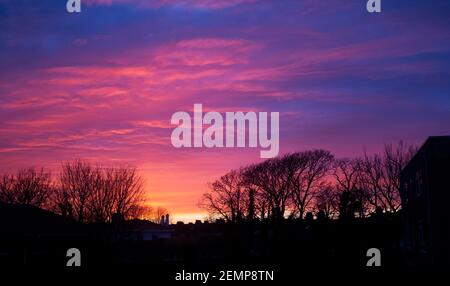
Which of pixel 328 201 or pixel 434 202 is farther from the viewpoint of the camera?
pixel 328 201

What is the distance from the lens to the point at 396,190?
7969cm

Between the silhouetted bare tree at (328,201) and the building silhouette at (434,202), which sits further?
the silhouetted bare tree at (328,201)

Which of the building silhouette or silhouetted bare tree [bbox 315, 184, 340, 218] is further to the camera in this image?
silhouetted bare tree [bbox 315, 184, 340, 218]

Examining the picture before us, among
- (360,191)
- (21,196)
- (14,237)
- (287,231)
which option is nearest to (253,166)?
(360,191)

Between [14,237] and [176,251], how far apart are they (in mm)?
19209

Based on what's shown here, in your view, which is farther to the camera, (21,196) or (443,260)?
(21,196)

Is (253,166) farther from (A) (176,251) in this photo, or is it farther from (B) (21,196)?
(B) (21,196)
